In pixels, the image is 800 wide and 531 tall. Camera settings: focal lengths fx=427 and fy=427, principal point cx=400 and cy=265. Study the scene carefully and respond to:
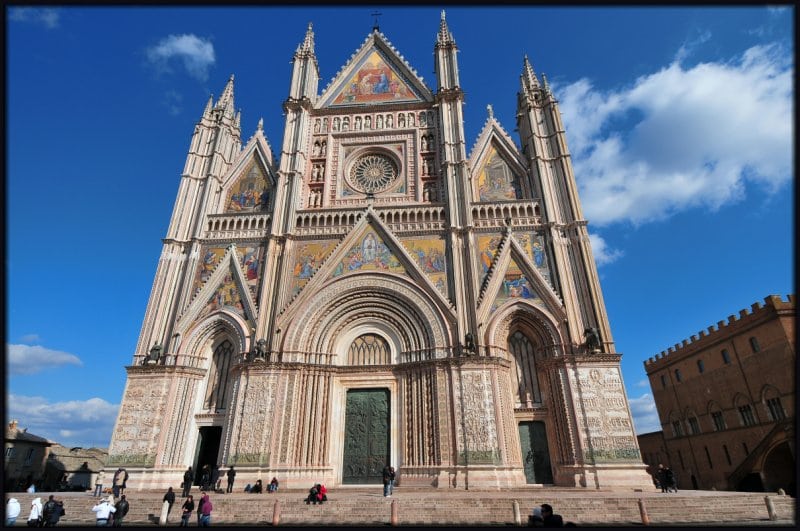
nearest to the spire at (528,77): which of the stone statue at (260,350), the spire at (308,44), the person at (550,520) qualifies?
the spire at (308,44)

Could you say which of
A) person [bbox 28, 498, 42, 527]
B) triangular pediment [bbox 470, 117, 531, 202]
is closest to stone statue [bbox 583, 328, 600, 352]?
triangular pediment [bbox 470, 117, 531, 202]

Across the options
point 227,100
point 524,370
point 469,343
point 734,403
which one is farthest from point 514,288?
point 227,100

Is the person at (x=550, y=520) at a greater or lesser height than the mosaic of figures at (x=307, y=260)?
lesser

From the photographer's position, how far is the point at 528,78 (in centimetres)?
2450

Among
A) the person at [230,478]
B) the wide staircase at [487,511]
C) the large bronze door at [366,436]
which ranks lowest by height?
the wide staircase at [487,511]

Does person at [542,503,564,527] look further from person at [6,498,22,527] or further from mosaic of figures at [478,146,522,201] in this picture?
mosaic of figures at [478,146,522,201]

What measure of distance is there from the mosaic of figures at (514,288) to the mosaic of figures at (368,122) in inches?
387

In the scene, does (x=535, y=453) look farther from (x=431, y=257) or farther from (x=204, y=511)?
(x=204, y=511)

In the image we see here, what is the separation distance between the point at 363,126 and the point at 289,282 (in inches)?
423

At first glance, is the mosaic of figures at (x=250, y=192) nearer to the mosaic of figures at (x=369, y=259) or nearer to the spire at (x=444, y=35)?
the mosaic of figures at (x=369, y=259)

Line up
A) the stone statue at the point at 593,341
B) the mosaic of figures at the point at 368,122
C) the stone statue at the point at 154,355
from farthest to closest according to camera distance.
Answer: the mosaic of figures at the point at 368,122 → the stone statue at the point at 154,355 → the stone statue at the point at 593,341

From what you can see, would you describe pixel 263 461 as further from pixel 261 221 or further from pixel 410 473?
pixel 261 221

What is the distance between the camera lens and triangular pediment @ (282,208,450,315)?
1947cm

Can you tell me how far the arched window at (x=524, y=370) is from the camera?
17.9 metres
